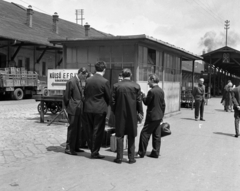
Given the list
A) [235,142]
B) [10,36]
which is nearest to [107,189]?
[235,142]

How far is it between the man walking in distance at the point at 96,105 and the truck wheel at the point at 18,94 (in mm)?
18734

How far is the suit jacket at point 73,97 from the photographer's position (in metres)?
6.93

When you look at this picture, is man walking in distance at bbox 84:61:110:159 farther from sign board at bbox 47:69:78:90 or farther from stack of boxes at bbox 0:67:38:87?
stack of boxes at bbox 0:67:38:87

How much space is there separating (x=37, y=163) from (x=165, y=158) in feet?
8.29

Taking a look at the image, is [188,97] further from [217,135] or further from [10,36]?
[10,36]

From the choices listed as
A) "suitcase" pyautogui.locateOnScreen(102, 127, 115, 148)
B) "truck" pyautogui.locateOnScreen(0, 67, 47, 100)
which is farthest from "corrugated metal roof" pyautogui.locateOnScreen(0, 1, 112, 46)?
"suitcase" pyautogui.locateOnScreen(102, 127, 115, 148)

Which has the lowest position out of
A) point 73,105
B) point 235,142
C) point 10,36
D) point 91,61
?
point 235,142

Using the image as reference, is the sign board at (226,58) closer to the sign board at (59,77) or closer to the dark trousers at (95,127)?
the sign board at (59,77)

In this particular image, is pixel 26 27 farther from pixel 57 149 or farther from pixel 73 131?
pixel 73 131

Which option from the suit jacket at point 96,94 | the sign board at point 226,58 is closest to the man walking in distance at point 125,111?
the suit jacket at point 96,94

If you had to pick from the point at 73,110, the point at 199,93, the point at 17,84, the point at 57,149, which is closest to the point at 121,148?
the point at 73,110

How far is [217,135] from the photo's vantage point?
10.1 metres

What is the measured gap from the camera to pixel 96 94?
21.0ft

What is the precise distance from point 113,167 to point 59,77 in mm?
5964
